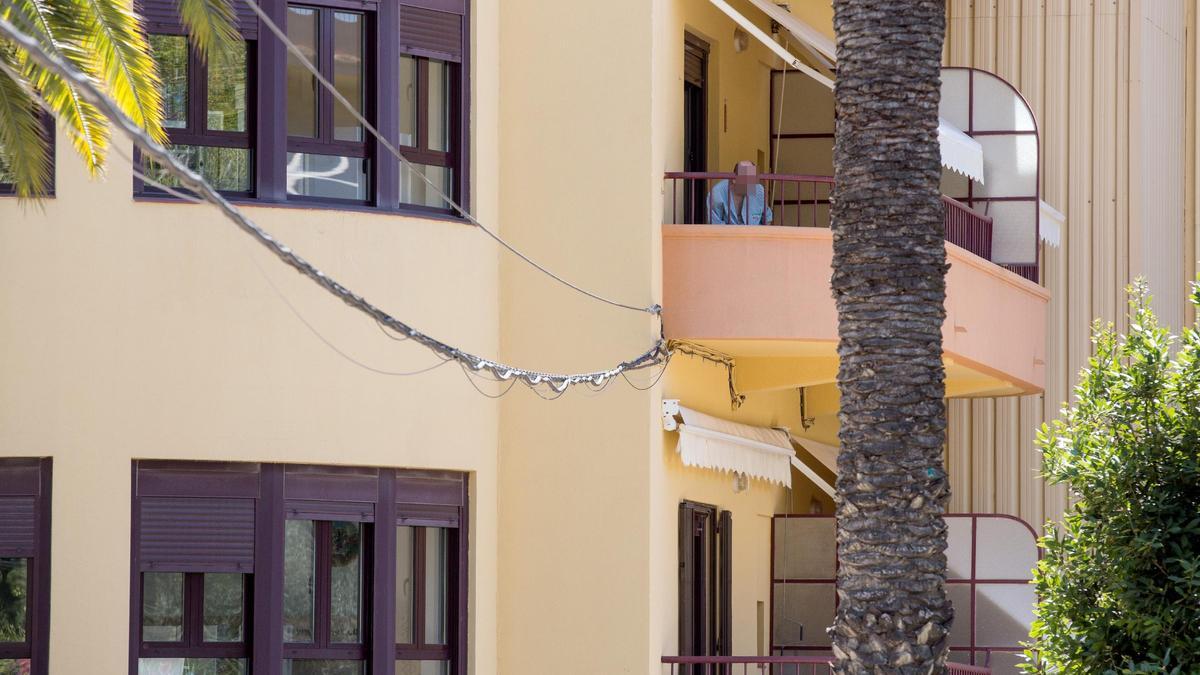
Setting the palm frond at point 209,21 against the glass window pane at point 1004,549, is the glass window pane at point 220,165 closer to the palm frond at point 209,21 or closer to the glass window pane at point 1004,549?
the palm frond at point 209,21

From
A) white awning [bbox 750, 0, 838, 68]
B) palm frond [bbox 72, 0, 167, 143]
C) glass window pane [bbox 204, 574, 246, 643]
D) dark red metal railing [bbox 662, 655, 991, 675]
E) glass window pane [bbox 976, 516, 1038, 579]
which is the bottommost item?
dark red metal railing [bbox 662, 655, 991, 675]

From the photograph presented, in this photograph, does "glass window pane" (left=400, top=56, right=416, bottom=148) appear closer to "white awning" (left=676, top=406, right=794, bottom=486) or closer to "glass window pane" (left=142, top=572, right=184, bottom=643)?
"white awning" (left=676, top=406, right=794, bottom=486)

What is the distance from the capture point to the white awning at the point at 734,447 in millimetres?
15969

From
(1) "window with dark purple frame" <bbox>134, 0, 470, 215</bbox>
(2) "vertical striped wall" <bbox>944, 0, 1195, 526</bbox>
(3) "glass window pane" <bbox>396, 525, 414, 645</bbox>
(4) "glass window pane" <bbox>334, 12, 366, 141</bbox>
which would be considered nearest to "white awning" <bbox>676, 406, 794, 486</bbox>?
(3) "glass window pane" <bbox>396, 525, 414, 645</bbox>

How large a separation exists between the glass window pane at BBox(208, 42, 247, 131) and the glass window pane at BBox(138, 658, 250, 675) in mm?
3517

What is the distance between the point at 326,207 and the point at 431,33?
5.12 ft

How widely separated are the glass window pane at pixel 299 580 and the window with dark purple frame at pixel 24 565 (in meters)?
1.54

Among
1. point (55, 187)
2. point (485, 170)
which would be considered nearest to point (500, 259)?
point (485, 170)

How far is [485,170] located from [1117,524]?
5.32 meters

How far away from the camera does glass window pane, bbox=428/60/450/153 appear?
1549 centimetres

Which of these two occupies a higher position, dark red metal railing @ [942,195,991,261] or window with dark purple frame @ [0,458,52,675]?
dark red metal railing @ [942,195,991,261]

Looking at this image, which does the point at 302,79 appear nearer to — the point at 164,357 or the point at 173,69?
the point at 173,69

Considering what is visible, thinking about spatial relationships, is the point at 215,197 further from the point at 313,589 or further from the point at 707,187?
the point at 707,187

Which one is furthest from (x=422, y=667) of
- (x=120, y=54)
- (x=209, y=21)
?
(x=120, y=54)
